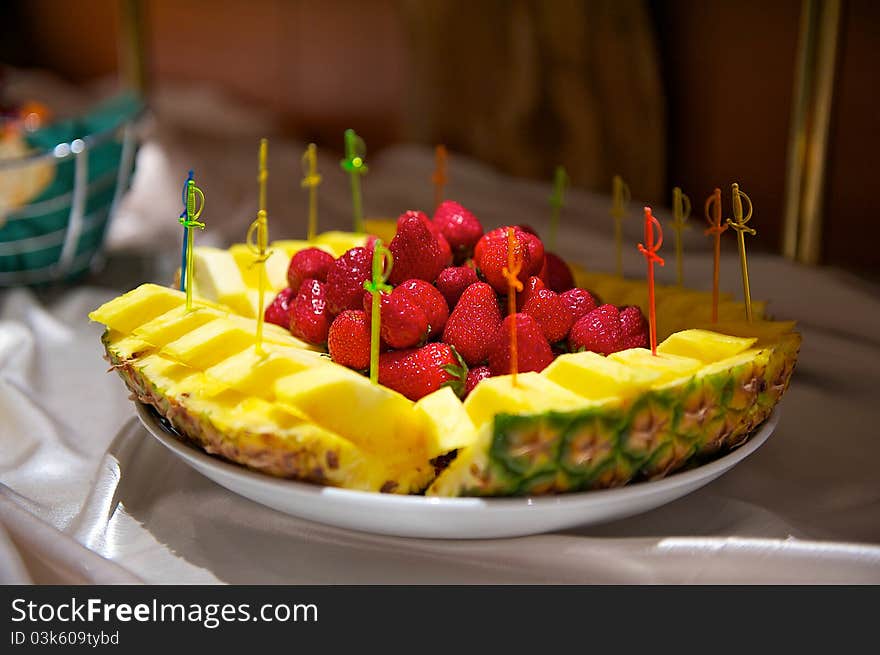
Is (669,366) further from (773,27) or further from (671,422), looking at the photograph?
(773,27)

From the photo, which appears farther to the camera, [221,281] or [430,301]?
[221,281]

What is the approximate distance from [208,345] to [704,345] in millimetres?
399

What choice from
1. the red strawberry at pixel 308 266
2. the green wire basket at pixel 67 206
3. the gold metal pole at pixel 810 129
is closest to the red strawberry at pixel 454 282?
the red strawberry at pixel 308 266

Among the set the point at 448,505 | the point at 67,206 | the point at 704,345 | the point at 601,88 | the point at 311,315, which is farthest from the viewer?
the point at 601,88

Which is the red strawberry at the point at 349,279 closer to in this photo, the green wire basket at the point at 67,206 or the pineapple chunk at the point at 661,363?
the pineapple chunk at the point at 661,363

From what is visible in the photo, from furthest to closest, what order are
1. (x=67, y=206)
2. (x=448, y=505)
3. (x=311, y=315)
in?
(x=67, y=206) → (x=311, y=315) → (x=448, y=505)

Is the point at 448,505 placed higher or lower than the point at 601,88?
lower

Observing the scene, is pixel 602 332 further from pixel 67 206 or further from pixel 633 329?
pixel 67 206

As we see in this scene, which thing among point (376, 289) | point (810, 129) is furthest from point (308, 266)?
point (810, 129)

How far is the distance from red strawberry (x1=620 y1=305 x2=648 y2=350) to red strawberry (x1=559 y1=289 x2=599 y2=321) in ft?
0.10

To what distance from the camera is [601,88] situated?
70.8 inches

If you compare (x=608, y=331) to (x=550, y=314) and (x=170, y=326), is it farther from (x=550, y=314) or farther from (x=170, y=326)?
(x=170, y=326)
